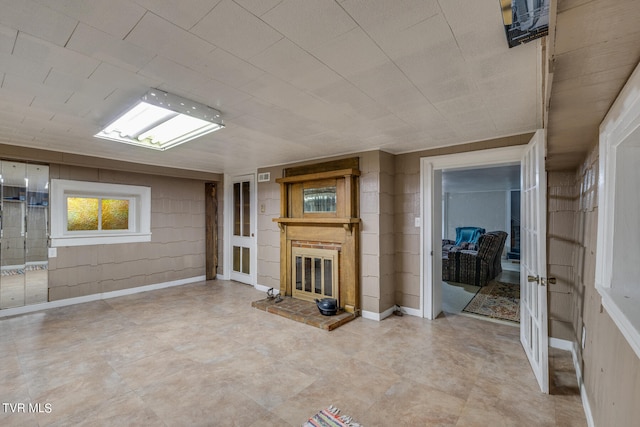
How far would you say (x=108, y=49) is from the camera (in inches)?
59.8

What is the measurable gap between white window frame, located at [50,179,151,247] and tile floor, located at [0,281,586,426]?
3.94 feet

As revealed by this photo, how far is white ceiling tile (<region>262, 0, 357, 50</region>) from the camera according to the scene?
1216 millimetres

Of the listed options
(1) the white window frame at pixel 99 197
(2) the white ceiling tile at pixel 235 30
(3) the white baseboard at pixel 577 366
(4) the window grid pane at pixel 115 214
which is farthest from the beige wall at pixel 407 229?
(4) the window grid pane at pixel 115 214

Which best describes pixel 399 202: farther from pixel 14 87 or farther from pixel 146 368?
pixel 14 87

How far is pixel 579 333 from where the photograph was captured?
2.43 m

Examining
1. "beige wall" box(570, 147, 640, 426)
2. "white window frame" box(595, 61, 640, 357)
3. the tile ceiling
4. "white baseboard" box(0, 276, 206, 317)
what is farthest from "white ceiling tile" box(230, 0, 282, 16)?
"white baseboard" box(0, 276, 206, 317)

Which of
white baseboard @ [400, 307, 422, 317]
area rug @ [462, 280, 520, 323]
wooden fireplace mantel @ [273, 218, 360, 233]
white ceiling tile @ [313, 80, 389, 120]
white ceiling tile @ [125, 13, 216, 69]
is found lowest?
area rug @ [462, 280, 520, 323]

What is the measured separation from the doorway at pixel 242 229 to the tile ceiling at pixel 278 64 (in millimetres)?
2600

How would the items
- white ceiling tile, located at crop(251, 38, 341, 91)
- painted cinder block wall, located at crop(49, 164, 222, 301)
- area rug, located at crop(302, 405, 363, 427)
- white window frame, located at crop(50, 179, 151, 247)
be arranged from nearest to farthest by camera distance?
white ceiling tile, located at crop(251, 38, 341, 91)
area rug, located at crop(302, 405, 363, 427)
white window frame, located at crop(50, 179, 151, 247)
painted cinder block wall, located at crop(49, 164, 222, 301)

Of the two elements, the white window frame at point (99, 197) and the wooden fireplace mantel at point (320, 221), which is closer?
the wooden fireplace mantel at point (320, 221)

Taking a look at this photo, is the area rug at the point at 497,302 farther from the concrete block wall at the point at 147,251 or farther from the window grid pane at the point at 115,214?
the window grid pane at the point at 115,214

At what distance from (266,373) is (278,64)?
237 cm

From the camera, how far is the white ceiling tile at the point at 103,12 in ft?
3.88

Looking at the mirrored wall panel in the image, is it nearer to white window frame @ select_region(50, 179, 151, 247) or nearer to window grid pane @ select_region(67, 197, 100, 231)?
white window frame @ select_region(50, 179, 151, 247)
